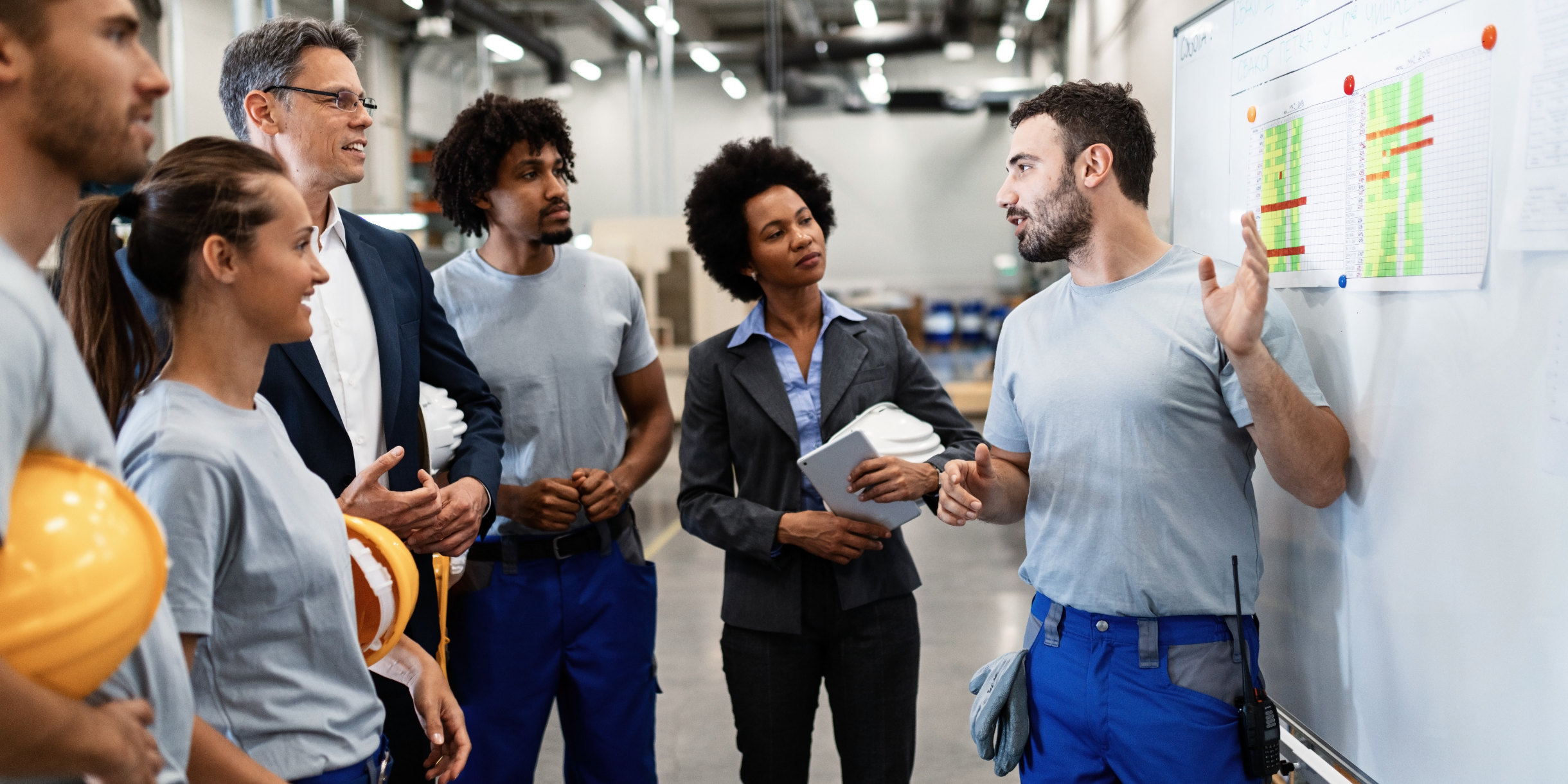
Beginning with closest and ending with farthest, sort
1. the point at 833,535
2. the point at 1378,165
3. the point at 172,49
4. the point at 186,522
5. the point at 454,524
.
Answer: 1. the point at 186,522
2. the point at 1378,165
3. the point at 454,524
4. the point at 833,535
5. the point at 172,49

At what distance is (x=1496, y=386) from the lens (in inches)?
46.6

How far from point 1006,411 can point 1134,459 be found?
12.8 inches

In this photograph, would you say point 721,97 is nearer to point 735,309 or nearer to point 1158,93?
point 735,309

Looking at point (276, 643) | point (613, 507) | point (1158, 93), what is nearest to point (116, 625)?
point (276, 643)

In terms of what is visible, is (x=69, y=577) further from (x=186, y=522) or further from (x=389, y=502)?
(x=389, y=502)

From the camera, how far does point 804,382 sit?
7.04 feet

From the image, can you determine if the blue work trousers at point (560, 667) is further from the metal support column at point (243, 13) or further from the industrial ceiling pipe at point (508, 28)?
the industrial ceiling pipe at point (508, 28)

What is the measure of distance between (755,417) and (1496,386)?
1319 millimetres

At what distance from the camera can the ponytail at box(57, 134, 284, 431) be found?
3.53 ft

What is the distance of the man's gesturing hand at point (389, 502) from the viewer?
1381 mm

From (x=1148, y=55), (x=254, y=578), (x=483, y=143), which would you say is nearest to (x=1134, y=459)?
(x=254, y=578)

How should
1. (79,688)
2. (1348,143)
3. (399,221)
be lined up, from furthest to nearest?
1. (399,221)
2. (1348,143)
3. (79,688)

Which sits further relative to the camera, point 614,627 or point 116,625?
point 614,627

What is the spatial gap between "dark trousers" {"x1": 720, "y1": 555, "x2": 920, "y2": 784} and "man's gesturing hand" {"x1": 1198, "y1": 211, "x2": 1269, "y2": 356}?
0.97 m
